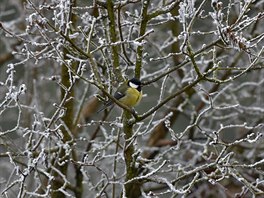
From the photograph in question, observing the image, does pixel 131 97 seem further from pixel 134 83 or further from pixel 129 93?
pixel 134 83

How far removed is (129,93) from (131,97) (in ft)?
0.31

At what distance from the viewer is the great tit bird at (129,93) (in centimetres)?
368

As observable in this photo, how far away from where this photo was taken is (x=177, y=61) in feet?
18.2

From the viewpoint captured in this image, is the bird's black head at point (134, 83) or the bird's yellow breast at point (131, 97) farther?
the bird's yellow breast at point (131, 97)

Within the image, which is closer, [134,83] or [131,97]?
[134,83]

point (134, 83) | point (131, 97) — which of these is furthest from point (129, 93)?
point (134, 83)

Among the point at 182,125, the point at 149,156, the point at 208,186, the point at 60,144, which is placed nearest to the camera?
the point at 60,144

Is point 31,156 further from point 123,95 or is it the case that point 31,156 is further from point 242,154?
point 242,154

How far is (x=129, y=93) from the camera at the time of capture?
393cm

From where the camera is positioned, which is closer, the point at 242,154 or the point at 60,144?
the point at 60,144

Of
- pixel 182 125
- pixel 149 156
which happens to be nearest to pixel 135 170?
pixel 149 156

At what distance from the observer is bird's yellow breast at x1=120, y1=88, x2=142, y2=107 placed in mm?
3944

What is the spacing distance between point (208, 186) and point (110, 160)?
2.99ft

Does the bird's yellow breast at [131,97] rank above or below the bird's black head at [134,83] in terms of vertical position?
above
